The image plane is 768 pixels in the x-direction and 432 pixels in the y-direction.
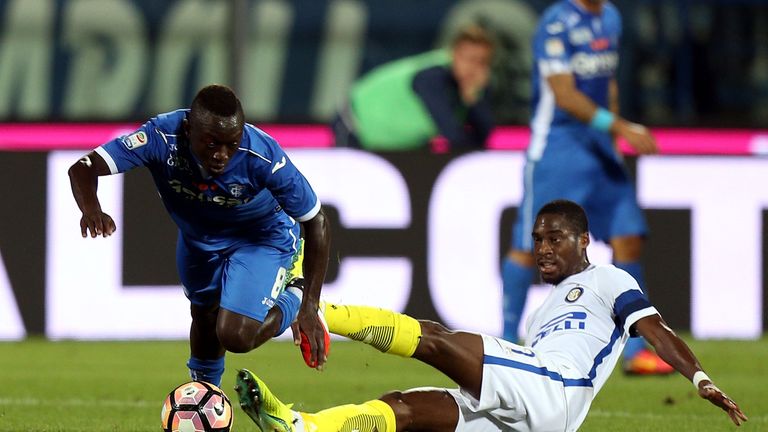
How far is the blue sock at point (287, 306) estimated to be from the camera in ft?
21.0

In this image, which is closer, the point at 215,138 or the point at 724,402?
the point at 724,402

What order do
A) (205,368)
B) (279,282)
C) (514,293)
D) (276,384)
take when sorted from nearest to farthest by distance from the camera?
(279,282)
(205,368)
(276,384)
(514,293)

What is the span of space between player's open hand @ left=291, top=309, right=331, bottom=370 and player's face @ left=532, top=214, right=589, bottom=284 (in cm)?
95

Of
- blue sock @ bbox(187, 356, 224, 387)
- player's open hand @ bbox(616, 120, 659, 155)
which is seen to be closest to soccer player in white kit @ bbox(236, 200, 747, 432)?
blue sock @ bbox(187, 356, 224, 387)

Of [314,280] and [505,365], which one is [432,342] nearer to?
[505,365]

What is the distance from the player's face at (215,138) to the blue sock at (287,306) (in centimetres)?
82

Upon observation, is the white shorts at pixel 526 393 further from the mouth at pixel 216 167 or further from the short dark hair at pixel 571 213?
the mouth at pixel 216 167

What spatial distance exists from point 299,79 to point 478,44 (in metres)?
1.91

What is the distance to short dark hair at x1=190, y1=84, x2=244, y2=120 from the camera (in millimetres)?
5707

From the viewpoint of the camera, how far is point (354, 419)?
18.3 feet

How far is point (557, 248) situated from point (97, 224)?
176cm

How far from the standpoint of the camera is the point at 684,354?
5.51 meters

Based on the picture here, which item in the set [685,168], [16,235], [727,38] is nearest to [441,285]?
[685,168]

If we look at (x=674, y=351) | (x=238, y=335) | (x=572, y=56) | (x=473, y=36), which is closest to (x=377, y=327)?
(x=238, y=335)
